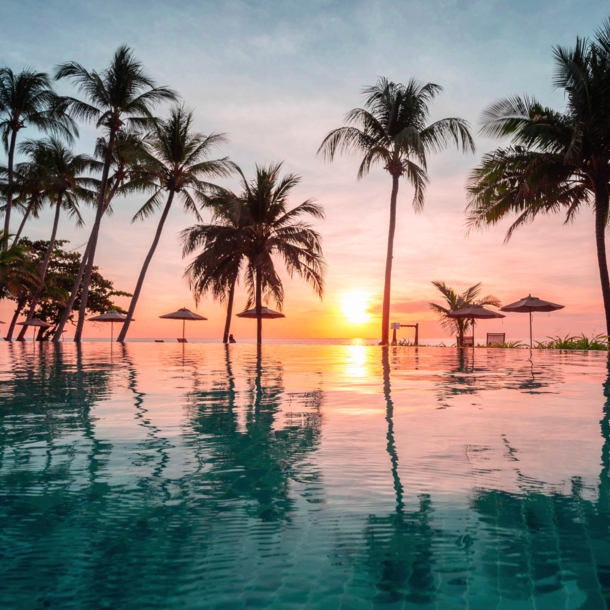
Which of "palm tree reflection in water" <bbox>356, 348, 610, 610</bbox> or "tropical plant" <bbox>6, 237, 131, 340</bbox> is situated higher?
"tropical plant" <bbox>6, 237, 131, 340</bbox>

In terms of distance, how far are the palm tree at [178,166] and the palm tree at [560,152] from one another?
1080cm

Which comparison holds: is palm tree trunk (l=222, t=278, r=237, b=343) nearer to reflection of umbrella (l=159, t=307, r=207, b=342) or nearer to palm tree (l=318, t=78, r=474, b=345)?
reflection of umbrella (l=159, t=307, r=207, b=342)

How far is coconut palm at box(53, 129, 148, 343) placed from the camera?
20688 mm

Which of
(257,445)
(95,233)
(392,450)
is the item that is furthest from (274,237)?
(392,450)

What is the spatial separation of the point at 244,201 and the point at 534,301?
42.1 feet

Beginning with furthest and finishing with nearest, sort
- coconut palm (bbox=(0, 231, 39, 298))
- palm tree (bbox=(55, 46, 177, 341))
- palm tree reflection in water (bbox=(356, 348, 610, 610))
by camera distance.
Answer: coconut palm (bbox=(0, 231, 39, 298))
palm tree (bbox=(55, 46, 177, 341))
palm tree reflection in water (bbox=(356, 348, 610, 610))

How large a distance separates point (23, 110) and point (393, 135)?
17.1 m

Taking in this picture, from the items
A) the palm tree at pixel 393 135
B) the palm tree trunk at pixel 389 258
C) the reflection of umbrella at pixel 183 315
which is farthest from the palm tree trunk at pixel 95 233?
the palm tree trunk at pixel 389 258

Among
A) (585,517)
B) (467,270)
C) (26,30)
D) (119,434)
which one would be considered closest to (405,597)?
(585,517)

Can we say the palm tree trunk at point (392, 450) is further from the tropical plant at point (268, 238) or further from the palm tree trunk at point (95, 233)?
the palm tree trunk at point (95, 233)

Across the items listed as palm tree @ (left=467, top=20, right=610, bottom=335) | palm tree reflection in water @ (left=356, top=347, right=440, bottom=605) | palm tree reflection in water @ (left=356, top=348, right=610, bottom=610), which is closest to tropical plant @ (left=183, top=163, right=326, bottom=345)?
palm tree @ (left=467, top=20, right=610, bottom=335)

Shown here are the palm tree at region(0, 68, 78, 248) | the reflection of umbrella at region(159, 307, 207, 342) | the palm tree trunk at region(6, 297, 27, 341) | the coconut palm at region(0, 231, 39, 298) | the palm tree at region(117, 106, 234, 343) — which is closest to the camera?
the palm tree at region(117, 106, 234, 343)

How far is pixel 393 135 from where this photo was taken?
19.2 meters

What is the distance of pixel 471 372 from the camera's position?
854 cm
